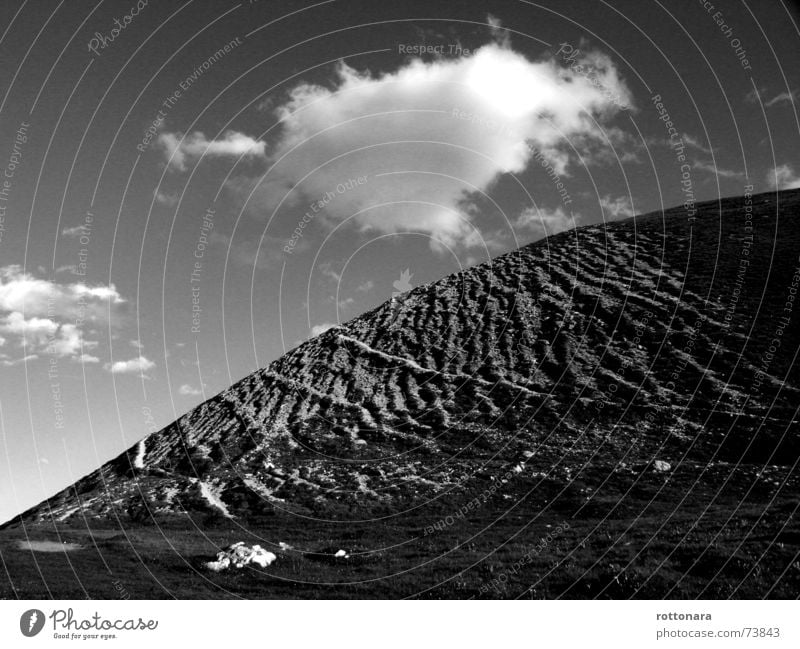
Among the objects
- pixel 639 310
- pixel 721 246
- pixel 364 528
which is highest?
pixel 721 246

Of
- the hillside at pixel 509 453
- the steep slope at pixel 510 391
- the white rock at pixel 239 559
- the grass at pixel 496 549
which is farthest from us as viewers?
the steep slope at pixel 510 391

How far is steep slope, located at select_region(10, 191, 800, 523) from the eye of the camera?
164 ft

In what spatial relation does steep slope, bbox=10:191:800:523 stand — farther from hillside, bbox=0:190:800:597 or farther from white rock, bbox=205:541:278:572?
Result: white rock, bbox=205:541:278:572

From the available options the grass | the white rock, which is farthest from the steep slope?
the white rock

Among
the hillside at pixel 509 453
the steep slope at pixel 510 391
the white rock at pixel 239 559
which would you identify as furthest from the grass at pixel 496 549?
the steep slope at pixel 510 391

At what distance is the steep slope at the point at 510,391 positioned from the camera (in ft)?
164

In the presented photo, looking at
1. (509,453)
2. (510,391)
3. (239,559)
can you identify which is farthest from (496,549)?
(510,391)

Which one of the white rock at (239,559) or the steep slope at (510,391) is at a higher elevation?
the steep slope at (510,391)

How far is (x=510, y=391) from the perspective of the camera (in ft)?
207

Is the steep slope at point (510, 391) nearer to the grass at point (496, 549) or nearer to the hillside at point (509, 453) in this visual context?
the hillside at point (509, 453)

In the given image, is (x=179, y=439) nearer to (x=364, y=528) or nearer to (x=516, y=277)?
(x=364, y=528)
